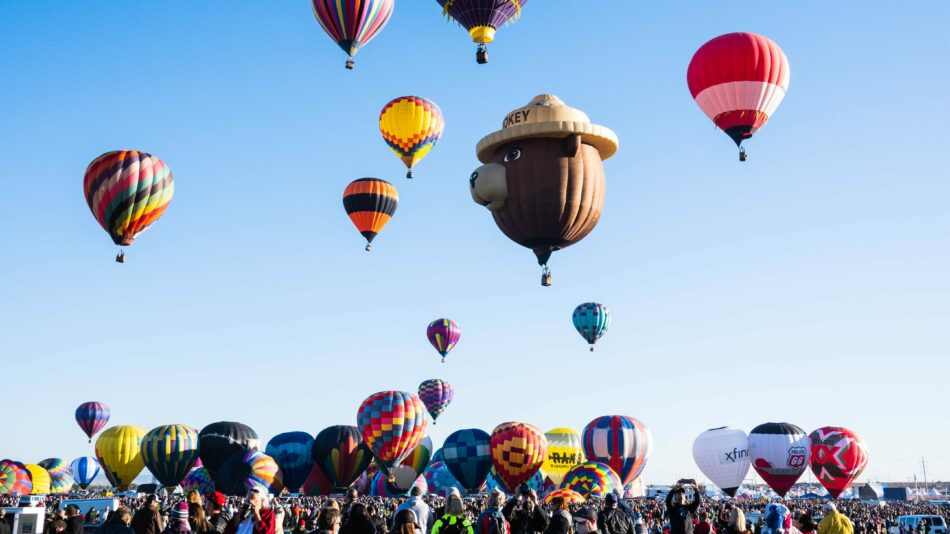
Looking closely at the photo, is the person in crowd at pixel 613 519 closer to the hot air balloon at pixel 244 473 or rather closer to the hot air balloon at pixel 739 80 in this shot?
the hot air balloon at pixel 739 80

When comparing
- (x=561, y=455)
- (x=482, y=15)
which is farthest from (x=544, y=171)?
(x=561, y=455)

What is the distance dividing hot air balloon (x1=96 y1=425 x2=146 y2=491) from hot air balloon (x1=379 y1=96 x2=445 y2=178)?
17.8 meters

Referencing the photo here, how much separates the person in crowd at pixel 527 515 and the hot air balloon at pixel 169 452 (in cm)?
3174

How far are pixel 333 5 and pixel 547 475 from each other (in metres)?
25.5

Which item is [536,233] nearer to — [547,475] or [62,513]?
[62,513]

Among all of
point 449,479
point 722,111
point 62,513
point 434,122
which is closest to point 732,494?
point 449,479

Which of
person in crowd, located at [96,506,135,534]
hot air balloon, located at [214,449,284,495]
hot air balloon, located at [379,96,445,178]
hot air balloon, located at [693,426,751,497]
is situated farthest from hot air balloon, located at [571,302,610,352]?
person in crowd, located at [96,506,135,534]

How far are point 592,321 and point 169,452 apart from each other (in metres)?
19.0

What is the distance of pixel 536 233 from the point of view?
688 inches

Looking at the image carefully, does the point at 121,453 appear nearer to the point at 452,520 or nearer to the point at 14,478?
the point at 14,478

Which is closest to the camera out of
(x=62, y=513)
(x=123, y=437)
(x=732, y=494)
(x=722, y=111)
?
(x=62, y=513)

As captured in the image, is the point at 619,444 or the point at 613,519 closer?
the point at 613,519

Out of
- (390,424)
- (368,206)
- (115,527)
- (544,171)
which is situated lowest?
(115,527)

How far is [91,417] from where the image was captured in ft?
166
